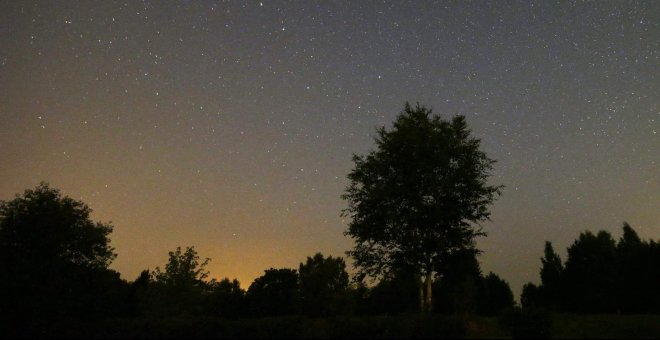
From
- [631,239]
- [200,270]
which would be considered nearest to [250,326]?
[200,270]

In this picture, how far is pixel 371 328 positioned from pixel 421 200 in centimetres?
1234

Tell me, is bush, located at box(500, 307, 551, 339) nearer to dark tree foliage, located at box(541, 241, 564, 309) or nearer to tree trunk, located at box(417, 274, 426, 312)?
tree trunk, located at box(417, 274, 426, 312)

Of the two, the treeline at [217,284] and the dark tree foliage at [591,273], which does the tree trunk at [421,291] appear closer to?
the treeline at [217,284]

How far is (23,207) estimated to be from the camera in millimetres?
35438

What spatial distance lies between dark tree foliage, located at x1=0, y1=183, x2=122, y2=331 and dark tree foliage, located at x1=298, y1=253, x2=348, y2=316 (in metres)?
40.9

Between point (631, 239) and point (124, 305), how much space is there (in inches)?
3300

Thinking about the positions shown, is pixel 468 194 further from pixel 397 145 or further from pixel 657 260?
pixel 657 260

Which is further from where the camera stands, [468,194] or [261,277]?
[261,277]

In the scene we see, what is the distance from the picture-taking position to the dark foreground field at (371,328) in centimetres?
1515

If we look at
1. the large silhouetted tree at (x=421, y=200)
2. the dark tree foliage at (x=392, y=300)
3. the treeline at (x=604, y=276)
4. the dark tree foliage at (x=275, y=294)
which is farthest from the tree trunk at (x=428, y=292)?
the dark tree foliage at (x=275, y=294)

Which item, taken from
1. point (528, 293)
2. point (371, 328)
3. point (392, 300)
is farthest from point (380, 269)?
point (528, 293)

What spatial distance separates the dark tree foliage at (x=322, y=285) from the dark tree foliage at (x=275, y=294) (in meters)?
1.87

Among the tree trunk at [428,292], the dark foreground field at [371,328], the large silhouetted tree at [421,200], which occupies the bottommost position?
the dark foreground field at [371,328]

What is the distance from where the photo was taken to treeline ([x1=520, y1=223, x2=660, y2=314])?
157ft
